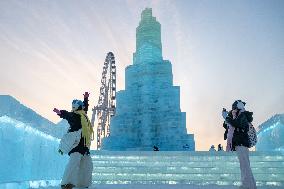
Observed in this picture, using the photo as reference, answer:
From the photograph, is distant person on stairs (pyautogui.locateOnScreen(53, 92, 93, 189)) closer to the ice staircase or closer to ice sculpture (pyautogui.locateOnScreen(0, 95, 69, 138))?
ice sculpture (pyautogui.locateOnScreen(0, 95, 69, 138))

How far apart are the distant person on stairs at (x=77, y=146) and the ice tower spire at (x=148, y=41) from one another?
3011 cm

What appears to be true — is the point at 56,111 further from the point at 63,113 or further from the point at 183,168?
the point at 183,168

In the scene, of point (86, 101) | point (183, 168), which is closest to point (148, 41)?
point (183, 168)

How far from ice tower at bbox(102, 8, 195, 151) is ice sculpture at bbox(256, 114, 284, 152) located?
18.2m

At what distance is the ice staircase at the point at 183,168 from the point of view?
10.3 meters

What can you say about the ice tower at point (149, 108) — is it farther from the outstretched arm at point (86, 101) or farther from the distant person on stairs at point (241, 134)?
the distant person on stairs at point (241, 134)

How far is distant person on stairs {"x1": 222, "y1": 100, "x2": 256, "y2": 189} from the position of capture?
6059mm

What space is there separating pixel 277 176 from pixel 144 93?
2476cm

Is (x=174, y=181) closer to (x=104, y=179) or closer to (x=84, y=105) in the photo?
(x=104, y=179)

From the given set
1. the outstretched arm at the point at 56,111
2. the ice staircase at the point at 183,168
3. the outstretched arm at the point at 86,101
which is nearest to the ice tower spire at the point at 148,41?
the ice staircase at the point at 183,168

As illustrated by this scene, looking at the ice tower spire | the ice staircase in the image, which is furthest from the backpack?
the ice tower spire

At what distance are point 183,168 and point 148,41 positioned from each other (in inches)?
1066

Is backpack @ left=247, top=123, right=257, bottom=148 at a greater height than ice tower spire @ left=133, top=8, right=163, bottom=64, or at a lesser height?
lesser

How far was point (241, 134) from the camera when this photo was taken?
6273 millimetres
